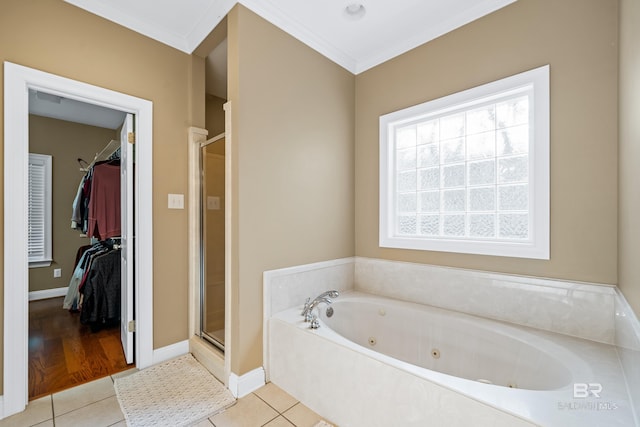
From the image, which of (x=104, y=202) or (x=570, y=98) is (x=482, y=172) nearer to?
(x=570, y=98)

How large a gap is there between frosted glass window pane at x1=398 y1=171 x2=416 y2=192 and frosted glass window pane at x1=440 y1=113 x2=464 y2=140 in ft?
1.21

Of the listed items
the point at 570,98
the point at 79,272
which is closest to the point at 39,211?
the point at 79,272

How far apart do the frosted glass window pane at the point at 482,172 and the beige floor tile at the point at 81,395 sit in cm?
278

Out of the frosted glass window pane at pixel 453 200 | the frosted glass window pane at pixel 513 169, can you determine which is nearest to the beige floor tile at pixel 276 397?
the frosted glass window pane at pixel 453 200

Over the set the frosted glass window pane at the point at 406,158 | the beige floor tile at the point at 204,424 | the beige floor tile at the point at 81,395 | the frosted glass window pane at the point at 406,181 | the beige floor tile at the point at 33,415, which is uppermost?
the frosted glass window pane at the point at 406,158

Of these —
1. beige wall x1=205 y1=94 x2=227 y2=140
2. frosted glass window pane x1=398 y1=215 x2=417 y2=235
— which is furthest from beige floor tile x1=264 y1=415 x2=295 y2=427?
beige wall x1=205 y1=94 x2=227 y2=140

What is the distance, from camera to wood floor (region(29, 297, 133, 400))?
6.23 feet

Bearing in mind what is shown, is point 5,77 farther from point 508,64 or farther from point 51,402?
point 508,64

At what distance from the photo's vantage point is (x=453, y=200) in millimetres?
2139

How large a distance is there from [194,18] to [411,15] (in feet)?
5.09

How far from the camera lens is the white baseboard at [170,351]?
213 cm

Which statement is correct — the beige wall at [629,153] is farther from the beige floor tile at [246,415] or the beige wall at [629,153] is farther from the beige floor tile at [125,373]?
the beige floor tile at [125,373]

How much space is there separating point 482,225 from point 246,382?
1898mm

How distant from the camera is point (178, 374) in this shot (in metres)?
2.00
